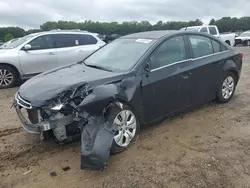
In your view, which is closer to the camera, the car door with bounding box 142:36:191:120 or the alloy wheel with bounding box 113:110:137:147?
the alloy wheel with bounding box 113:110:137:147

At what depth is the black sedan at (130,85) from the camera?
11.8 feet

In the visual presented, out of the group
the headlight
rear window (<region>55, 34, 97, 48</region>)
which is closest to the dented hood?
the headlight

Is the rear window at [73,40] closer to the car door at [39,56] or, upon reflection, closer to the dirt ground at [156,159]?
the car door at [39,56]

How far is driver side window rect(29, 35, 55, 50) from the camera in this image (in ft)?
28.8

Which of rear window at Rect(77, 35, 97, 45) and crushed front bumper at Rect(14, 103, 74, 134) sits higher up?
rear window at Rect(77, 35, 97, 45)

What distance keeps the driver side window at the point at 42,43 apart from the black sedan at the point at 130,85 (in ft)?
13.6

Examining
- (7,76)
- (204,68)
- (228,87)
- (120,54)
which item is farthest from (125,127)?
→ (7,76)

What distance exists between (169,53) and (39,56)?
17.1ft

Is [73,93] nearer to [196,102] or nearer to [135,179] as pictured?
[135,179]

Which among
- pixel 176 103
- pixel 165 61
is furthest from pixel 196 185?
pixel 165 61

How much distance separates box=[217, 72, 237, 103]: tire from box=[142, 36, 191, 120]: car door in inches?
44.6

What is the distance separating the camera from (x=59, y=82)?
12.8 ft

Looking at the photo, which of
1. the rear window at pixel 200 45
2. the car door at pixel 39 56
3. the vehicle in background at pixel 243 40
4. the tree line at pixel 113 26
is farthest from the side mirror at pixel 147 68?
the tree line at pixel 113 26

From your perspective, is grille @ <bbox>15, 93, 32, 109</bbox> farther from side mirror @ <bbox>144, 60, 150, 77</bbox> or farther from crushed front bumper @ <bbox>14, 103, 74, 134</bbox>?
side mirror @ <bbox>144, 60, 150, 77</bbox>
